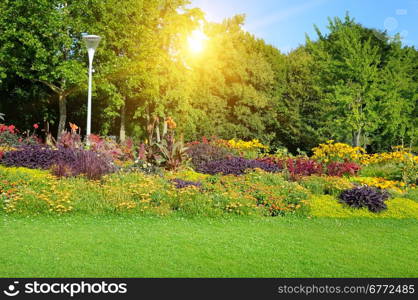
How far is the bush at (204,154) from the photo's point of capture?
1335 centimetres

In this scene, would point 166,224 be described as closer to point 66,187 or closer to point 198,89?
point 66,187

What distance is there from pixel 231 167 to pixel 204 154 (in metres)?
1.78

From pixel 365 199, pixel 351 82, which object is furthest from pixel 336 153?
pixel 351 82

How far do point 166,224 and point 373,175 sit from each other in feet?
26.3

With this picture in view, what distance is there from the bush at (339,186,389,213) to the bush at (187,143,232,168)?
467cm

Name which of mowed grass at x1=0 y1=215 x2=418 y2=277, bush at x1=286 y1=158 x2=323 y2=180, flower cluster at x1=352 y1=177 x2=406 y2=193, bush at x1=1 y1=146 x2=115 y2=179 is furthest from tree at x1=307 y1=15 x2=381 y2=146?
mowed grass at x1=0 y1=215 x2=418 y2=277

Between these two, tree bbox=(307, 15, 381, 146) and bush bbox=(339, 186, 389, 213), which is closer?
bush bbox=(339, 186, 389, 213)

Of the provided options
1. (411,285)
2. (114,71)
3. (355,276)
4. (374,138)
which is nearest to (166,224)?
(355,276)

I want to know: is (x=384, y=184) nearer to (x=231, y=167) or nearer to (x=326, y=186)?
(x=326, y=186)

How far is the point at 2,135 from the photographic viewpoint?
14.6m

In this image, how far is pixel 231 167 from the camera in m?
12.0

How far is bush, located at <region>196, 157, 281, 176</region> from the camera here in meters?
11.9

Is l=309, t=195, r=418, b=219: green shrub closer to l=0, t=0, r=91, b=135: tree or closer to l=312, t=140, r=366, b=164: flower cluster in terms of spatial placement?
l=312, t=140, r=366, b=164: flower cluster

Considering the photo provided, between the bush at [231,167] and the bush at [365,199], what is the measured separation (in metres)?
3.09
